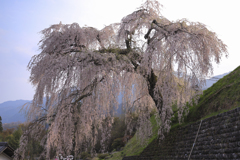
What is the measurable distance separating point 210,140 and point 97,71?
162 inches

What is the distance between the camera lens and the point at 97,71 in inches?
241

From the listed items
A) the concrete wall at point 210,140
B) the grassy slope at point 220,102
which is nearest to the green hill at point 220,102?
the grassy slope at point 220,102

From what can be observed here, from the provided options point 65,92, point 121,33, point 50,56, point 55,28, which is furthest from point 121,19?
point 65,92

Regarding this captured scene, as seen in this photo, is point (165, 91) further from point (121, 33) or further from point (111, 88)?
point (121, 33)

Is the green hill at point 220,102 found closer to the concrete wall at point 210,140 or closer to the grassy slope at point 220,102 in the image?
the grassy slope at point 220,102

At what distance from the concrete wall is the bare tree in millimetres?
1175

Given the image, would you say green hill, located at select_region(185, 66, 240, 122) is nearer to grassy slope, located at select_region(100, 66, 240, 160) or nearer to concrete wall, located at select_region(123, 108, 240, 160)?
grassy slope, located at select_region(100, 66, 240, 160)

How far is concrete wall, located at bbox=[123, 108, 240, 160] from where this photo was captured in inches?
199

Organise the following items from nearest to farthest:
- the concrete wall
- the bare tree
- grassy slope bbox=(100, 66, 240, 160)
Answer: the concrete wall < the bare tree < grassy slope bbox=(100, 66, 240, 160)

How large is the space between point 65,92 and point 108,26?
176 inches

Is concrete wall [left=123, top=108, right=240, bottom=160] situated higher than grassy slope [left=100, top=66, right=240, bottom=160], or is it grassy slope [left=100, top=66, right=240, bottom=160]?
grassy slope [left=100, top=66, right=240, bottom=160]

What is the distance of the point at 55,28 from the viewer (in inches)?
316

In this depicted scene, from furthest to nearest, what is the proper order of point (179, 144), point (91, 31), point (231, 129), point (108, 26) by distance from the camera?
point (108, 26) < point (91, 31) < point (179, 144) < point (231, 129)

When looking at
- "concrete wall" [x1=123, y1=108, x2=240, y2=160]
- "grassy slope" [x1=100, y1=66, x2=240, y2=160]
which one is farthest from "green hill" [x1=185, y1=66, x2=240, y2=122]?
"concrete wall" [x1=123, y1=108, x2=240, y2=160]
